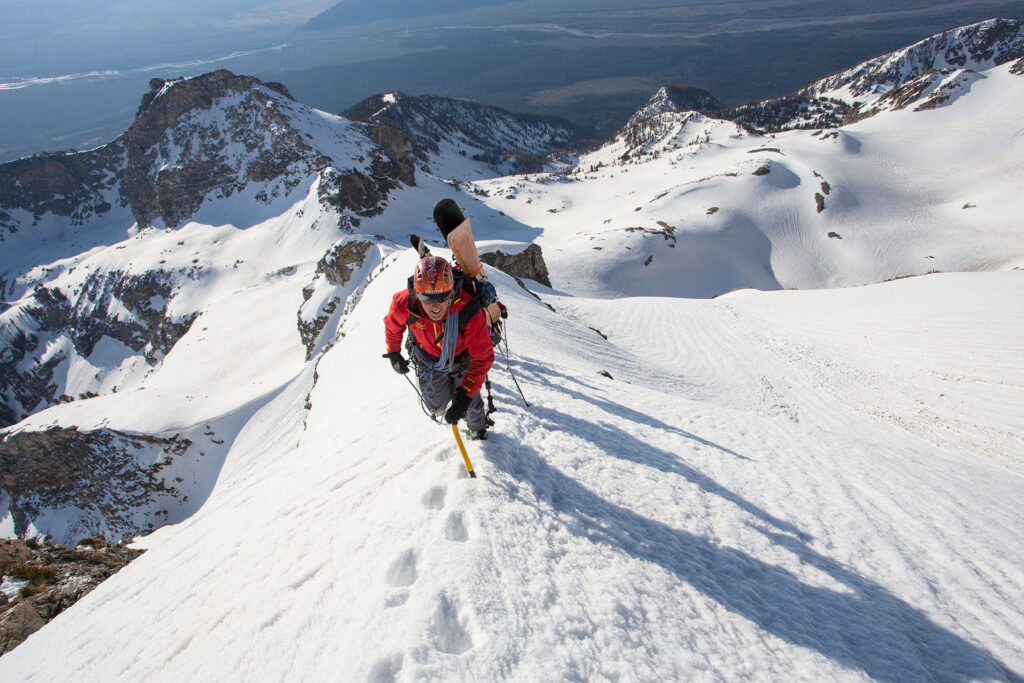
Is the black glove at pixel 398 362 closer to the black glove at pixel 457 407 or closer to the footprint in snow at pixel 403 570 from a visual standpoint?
the black glove at pixel 457 407

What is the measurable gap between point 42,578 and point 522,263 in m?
27.8

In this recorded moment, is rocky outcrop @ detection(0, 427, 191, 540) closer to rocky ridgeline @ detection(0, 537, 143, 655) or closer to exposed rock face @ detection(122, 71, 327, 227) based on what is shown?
rocky ridgeline @ detection(0, 537, 143, 655)

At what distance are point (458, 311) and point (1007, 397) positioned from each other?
16449 mm

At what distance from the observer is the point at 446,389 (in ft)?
16.9

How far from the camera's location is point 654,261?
148ft

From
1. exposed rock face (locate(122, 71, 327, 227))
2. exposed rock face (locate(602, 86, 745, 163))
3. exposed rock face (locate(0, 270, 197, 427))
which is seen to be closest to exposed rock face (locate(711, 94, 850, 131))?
exposed rock face (locate(602, 86, 745, 163))

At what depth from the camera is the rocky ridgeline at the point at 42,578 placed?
18.1ft

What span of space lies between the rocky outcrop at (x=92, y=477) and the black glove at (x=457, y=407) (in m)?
26.4

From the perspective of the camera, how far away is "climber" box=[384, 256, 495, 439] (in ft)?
15.3

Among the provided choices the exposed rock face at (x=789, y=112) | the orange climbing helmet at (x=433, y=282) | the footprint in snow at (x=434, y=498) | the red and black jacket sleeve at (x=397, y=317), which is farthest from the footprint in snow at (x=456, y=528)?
the exposed rock face at (x=789, y=112)

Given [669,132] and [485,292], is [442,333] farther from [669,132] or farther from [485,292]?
[669,132]

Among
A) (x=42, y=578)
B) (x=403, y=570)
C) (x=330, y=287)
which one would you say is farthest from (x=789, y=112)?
(x=42, y=578)

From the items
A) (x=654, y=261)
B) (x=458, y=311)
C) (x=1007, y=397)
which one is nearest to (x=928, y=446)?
(x=1007, y=397)

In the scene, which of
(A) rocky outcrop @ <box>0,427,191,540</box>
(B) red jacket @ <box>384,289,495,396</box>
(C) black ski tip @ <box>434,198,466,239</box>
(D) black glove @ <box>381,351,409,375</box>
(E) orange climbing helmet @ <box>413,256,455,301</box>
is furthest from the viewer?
(A) rocky outcrop @ <box>0,427,191,540</box>
